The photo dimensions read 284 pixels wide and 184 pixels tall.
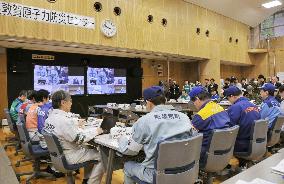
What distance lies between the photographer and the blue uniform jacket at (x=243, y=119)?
11.4 ft

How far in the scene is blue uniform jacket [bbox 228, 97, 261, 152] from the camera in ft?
11.4

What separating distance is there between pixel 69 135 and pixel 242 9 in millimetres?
13568

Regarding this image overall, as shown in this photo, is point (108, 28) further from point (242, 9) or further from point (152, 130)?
point (242, 9)

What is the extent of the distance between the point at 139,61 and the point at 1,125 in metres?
6.30

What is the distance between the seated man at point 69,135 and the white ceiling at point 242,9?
10443 millimetres

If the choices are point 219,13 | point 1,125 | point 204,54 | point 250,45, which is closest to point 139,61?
point 204,54

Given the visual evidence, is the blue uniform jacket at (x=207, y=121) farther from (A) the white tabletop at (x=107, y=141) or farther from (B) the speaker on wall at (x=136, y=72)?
(B) the speaker on wall at (x=136, y=72)

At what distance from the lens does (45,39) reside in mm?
7652

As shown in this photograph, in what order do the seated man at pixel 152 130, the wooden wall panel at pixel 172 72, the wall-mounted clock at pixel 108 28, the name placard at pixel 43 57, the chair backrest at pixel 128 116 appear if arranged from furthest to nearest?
the wooden wall panel at pixel 172 72
the name placard at pixel 43 57
the wall-mounted clock at pixel 108 28
the chair backrest at pixel 128 116
the seated man at pixel 152 130

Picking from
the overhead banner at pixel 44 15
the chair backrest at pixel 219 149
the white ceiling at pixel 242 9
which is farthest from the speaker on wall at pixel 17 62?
the chair backrest at pixel 219 149

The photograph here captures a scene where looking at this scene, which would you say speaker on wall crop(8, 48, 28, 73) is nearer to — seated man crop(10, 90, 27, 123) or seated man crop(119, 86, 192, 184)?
seated man crop(10, 90, 27, 123)

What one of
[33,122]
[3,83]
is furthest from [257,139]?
[3,83]

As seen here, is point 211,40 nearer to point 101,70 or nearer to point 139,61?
point 139,61

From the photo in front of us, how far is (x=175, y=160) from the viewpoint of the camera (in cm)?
219
